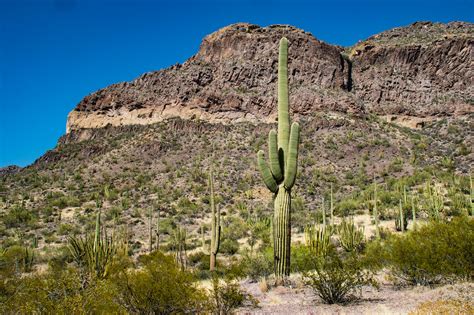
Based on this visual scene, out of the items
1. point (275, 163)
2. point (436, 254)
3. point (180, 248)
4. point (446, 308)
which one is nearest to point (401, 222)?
point (180, 248)

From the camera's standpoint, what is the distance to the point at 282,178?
12.0 metres

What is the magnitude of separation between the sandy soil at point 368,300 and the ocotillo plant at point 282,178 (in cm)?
95

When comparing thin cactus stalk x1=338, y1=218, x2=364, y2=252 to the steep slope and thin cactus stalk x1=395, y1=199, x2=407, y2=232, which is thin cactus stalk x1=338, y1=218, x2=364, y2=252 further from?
the steep slope

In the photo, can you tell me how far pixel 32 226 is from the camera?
106ft

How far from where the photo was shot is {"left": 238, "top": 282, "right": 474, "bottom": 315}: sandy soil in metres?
8.48

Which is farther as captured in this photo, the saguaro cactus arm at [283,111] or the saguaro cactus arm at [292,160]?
the saguaro cactus arm at [283,111]

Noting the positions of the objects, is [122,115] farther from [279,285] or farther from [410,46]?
[279,285]

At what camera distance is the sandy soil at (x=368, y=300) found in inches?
334

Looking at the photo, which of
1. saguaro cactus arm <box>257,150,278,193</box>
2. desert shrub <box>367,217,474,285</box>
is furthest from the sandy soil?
saguaro cactus arm <box>257,150,278,193</box>

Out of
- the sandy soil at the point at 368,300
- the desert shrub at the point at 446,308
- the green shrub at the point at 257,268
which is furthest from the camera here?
the green shrub at the point at 257,268

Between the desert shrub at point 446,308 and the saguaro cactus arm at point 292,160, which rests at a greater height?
the saguaro cactus arm at point 292,160

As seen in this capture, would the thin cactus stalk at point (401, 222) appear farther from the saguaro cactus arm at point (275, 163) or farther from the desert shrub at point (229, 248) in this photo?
the saguaro cactus arm at point (275, 163)

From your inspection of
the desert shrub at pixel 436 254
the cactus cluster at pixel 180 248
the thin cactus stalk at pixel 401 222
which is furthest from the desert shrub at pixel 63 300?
the thin cactus stalk at pixel 401 222

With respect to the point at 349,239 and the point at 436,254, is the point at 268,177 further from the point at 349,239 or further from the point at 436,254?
the point at 349,239
